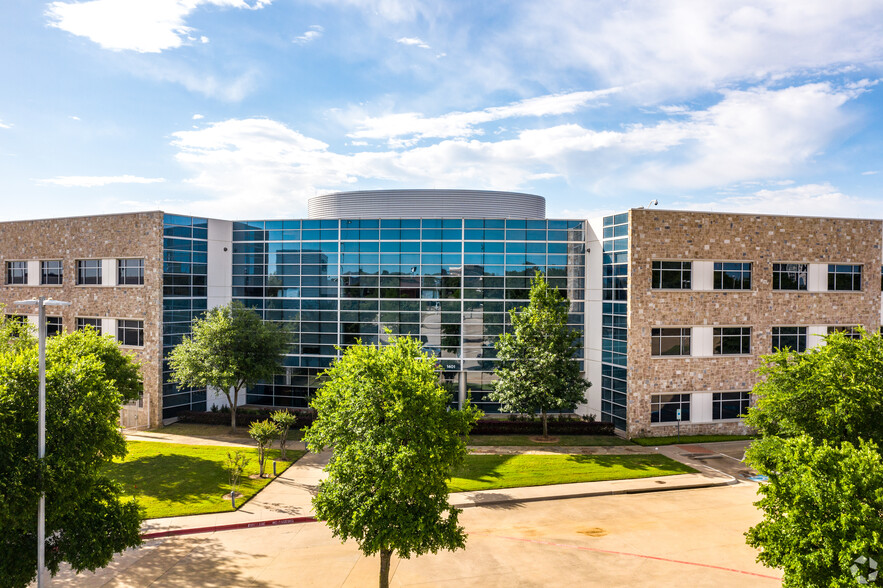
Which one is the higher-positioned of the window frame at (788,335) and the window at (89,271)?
the window at (89,271)

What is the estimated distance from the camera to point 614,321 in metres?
36.7

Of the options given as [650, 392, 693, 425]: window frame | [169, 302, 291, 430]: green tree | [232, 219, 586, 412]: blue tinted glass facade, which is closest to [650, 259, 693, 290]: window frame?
[232, 219, 586, 412]: blue tinted glass facade

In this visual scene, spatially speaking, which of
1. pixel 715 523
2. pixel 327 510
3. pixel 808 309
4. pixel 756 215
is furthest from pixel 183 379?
pixel 808 309

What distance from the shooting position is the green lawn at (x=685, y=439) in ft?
111

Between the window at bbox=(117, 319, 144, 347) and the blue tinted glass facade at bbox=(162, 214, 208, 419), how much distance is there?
202cm

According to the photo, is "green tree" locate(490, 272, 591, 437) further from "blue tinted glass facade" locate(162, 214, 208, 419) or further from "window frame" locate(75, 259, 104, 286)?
"window frame" locate(75, 259, 104, 286)

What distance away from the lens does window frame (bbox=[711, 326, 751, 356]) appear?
36031 mm

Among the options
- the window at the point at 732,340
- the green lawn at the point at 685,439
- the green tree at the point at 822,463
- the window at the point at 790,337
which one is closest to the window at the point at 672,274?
the window at the point at 732,340

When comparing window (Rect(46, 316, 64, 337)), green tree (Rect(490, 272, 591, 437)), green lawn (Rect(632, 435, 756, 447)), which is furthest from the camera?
window (Rect(46, 316, 64, 337))

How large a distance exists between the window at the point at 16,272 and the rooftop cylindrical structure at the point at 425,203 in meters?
24.2

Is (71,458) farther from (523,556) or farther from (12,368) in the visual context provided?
(523,556)

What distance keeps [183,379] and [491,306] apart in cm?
2102

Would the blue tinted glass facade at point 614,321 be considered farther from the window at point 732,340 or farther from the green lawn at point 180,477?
the green lawn at point 180,477

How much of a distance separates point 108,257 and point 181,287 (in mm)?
5633
